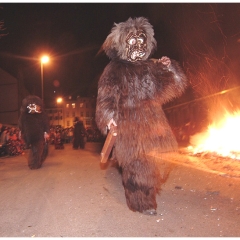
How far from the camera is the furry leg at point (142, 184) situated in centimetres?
423

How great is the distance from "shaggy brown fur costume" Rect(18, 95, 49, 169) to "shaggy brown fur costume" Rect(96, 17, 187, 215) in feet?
16.0

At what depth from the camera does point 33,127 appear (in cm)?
855

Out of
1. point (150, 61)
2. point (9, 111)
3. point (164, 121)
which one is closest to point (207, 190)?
point (164, 121)

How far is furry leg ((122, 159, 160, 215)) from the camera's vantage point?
4.23 metres

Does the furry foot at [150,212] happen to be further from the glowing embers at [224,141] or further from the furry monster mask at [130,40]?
the glowing embers at [224,141]

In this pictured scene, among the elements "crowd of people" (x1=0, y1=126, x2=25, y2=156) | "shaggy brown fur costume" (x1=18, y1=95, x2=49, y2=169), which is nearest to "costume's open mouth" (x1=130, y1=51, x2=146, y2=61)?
"shaggy brown fur costume" (x1=18, y1=95, x2=49, y2=169)

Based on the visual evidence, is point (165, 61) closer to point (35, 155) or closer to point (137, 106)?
point (137, 106)

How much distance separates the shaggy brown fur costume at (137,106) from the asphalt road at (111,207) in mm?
342

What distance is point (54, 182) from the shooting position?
22.1 feet

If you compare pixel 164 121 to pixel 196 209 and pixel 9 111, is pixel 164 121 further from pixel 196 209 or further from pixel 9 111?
pixel 9 111

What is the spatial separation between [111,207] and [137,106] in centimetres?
192

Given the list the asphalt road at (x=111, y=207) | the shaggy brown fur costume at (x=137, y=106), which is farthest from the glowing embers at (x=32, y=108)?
the shaggy brown fur costume at (x=137, y=106)

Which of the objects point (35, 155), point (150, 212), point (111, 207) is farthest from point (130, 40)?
Answer: point (35, 155)

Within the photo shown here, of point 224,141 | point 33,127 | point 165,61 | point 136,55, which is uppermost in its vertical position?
point 136,55
